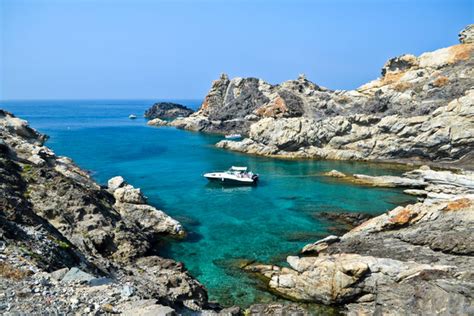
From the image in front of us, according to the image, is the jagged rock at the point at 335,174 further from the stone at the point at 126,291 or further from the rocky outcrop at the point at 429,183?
the stone at the point at 126,291

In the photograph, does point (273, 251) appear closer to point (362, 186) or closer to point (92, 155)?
point (362, 186)

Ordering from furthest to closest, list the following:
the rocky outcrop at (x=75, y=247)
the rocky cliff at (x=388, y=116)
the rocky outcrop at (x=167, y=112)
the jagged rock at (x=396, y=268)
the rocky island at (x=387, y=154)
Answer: the rocky outcrop at (x=167, y=112), the rocky cliff at (x=388, y=116), the rocky island at (x=387, y=154), the jagged rock at (x=396, y=268), the rocky outcrop at (x=75, y=247)

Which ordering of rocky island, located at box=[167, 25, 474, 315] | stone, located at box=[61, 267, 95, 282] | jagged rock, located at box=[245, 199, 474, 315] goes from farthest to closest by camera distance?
rocky island, located at box=[167, 25, 474, 315], jagged rock, located at box=[245, 199, 474, 315], stone, located at box=[61, 267, 95, 282]

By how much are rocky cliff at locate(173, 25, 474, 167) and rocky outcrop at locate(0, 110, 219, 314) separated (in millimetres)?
45280

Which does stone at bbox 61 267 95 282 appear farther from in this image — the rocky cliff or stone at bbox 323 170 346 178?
the rocky cliff

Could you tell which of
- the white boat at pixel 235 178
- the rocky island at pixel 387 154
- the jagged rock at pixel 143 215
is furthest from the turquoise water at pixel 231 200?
the rocky island at pixel 387 154

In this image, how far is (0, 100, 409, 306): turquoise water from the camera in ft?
103

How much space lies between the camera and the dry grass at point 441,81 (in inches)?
3230

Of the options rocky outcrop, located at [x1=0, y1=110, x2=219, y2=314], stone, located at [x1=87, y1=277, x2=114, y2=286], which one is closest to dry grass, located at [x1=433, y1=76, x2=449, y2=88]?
rocky outcrop, located at [x1=0, y1=110, x2=219, y2=314]

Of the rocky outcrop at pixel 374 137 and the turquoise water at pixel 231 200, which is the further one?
the rocky outcrop at pixel 374 137

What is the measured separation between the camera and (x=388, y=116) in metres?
77.1

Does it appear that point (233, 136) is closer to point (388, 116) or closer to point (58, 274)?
point (388, 116)

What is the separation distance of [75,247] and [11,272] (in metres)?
9.31

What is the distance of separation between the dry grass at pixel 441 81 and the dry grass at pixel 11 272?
86.5 m
